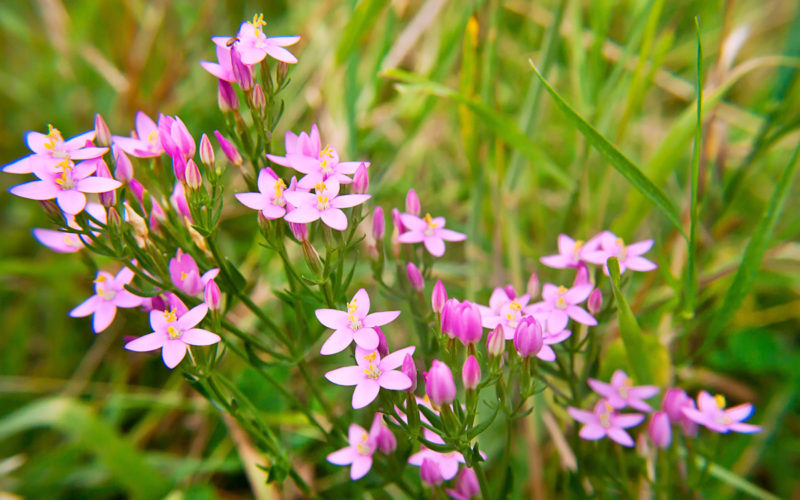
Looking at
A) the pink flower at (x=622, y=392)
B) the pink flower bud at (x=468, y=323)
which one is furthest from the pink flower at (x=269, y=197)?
the pink flower at (x=622, y=392)

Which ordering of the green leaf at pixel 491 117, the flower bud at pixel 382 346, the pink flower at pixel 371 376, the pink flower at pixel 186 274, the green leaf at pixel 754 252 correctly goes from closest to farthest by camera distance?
the pink flower at pixel 371 376
the flower bud at pixel 382 346
the pink flower at pixel 186 274
the green leaf at pixel 754 252
the green leaf at pixel 491 117

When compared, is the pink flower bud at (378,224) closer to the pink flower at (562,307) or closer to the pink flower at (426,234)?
the pink flower at (426,234)

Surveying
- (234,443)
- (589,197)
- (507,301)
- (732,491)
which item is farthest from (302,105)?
(732,491)

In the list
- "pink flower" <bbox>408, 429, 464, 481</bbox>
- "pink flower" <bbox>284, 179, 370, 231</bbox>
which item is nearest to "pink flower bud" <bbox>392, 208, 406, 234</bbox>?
"pink flower" <bbox>284, 179, 370, 231</bbox>

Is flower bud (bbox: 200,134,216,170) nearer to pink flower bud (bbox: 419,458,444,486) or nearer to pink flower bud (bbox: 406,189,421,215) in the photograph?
pink flower bud (bbox: 406,189,421,215)

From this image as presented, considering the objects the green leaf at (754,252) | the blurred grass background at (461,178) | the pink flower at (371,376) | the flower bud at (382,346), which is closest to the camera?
the pink flower at (371,376)

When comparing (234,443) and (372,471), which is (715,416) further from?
(234,443)
